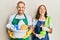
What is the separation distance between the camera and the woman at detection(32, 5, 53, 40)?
1.36 m

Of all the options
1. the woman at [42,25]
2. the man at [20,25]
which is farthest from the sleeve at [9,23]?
the woman at [42,25]

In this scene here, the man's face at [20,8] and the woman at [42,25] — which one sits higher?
the man's face at [20,8]

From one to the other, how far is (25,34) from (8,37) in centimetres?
17

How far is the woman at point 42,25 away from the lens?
1.36 meters

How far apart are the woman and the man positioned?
0.04m

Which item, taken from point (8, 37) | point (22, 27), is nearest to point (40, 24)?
point (22, 27)

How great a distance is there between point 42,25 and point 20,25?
0.15 meters

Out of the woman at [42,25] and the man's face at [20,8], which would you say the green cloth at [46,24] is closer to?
the woman at [42,25]

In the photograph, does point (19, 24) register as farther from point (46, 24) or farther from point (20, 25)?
point (46, 24)

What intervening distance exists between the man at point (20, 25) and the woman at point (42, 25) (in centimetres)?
4

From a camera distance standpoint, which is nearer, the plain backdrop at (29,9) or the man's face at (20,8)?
the man's face at (20,8)

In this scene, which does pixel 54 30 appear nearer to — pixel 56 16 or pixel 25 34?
pixel 56 16

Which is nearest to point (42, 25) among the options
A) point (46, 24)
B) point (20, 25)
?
point (46, 24)

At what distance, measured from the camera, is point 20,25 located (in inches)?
52.3
